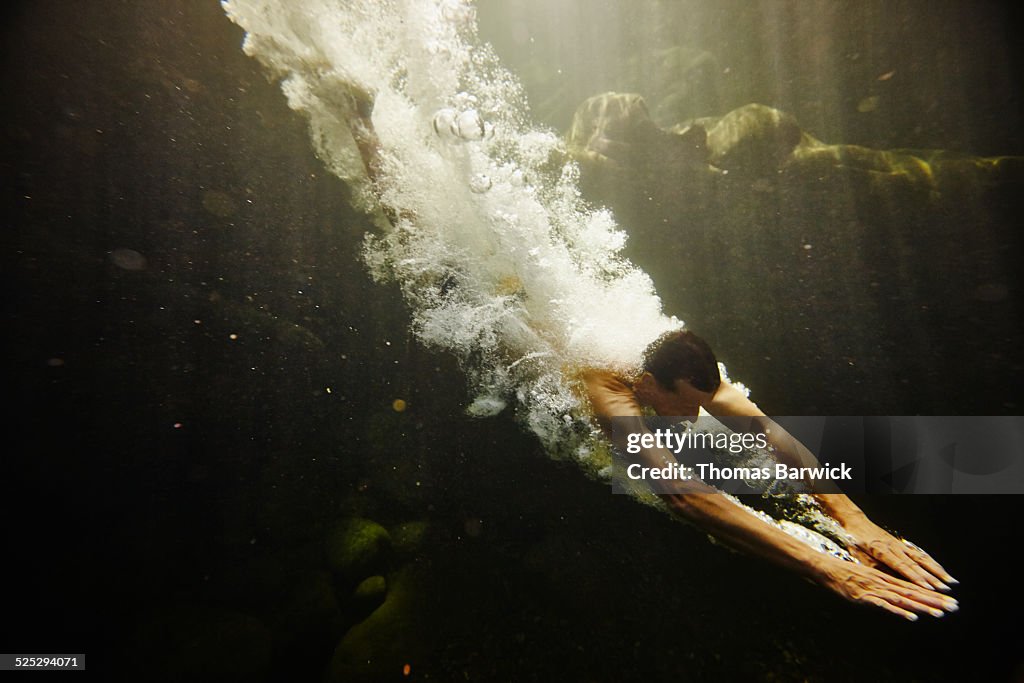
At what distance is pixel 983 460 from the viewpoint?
3027 mm

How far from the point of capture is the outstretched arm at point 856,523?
84.1 inches

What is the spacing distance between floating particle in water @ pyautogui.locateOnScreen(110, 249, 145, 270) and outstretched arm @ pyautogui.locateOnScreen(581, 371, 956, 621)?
3.86 metres

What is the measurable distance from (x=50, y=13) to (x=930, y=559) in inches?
261

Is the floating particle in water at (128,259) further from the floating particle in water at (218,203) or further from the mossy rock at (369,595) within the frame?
the mossy rock at (369,595)

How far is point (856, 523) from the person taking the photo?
2410 mm

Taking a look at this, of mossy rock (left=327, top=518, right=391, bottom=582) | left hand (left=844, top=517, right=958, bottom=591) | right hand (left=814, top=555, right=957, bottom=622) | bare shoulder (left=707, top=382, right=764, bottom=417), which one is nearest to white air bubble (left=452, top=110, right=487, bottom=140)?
bare shoulder (left=707, top=382, right=764, bottom=417)

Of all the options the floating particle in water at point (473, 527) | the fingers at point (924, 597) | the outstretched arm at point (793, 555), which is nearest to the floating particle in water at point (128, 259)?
the floating particle in water at point (473, 527)

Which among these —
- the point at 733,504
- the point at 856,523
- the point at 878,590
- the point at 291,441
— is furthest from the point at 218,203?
the point at 856,523

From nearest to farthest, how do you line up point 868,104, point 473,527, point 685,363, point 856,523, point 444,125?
1. point 856,523
2. point 473,527
3. point 685,363
4. point 444,125
5. point 868,104

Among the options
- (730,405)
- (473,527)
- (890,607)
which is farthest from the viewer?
(730,405)

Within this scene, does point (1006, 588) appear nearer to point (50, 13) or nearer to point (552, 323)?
point (552, 323)

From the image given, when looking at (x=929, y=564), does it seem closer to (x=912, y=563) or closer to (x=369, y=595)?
(x=912, y=563)

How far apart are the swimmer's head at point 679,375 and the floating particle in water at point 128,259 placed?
3964 millimetres

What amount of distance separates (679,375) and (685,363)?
117 mm
